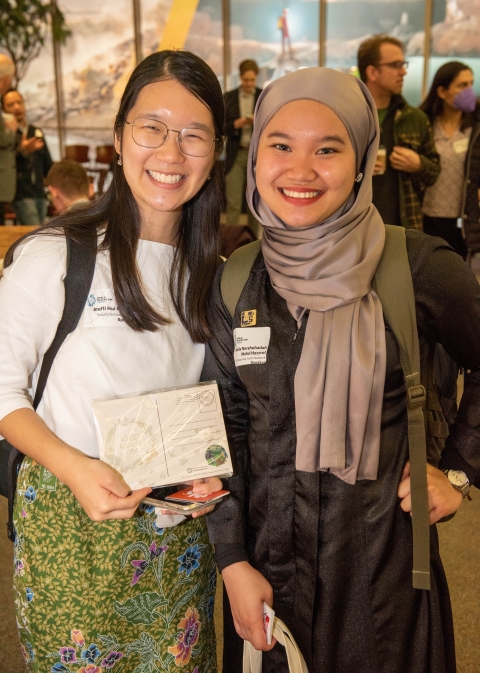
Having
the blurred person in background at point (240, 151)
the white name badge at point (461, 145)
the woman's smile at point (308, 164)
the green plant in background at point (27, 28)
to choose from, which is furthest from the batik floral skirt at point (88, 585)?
the green plant in background at point (27, 28)

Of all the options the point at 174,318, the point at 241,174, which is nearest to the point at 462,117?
the point at 241,174

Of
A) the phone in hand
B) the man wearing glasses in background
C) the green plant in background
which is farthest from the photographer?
the green plant in background

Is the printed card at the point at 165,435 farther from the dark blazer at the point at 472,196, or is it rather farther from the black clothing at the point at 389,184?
the dark blazer at the point at 472,196

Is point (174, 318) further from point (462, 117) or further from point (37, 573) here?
point (462, 117)

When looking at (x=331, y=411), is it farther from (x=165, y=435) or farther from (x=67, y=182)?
(x=67, y=182)

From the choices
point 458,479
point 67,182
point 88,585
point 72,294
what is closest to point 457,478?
point 458,479

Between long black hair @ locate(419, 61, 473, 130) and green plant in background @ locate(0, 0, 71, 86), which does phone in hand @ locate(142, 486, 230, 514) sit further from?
green plant in background @ locate(0, 0, 71, 86)

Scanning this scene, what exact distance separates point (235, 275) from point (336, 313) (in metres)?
0.28

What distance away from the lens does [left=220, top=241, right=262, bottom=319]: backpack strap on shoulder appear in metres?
1.57

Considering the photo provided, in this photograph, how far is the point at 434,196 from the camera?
5.27m

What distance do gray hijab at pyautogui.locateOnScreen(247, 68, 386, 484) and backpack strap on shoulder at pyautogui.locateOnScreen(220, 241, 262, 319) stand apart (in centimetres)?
8

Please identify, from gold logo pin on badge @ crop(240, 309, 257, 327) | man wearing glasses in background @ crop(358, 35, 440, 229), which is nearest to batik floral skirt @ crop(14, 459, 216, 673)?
gold logo pin on badge @ crop(240, 309, 257, 327)

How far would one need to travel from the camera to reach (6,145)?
248 inches

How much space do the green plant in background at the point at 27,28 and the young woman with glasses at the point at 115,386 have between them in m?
10.2
